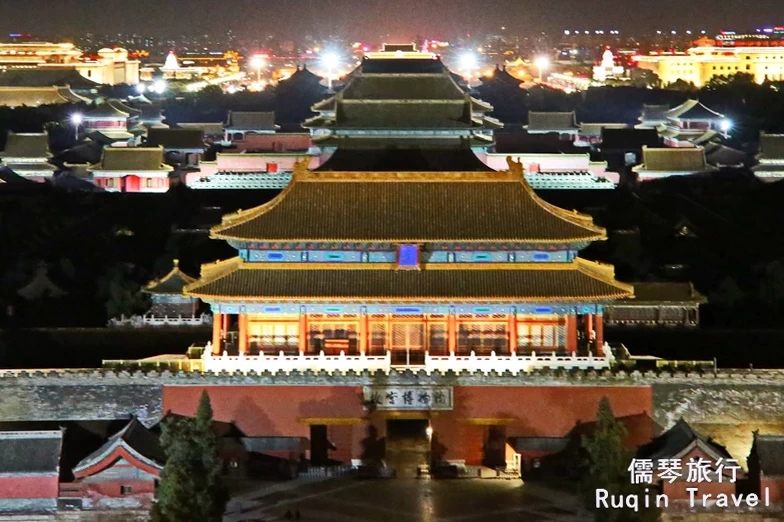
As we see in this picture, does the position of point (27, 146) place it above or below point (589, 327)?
above

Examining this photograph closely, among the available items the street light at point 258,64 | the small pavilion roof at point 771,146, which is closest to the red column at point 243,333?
the small pavilion roof at point 771,146

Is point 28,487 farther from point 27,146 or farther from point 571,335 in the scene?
point 27,146

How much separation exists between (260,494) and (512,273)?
28.1ft

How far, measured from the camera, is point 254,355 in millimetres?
35750

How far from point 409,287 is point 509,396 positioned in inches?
144

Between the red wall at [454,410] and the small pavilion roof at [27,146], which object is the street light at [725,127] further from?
the red wall at [454,410]

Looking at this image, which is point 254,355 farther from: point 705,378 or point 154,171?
point 154,171

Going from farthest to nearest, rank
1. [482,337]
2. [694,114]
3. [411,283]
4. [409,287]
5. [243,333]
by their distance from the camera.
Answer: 1. [694,114]
2. [482,337]
3. [243,333]
4. [411,283]
5. [409,287]

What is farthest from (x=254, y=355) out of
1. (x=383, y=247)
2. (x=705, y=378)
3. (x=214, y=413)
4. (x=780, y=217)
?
(x=780, y=217)

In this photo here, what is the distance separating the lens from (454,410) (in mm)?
34719

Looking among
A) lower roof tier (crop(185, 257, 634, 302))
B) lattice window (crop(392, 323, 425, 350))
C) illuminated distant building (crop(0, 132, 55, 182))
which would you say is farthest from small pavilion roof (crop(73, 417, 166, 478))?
illuminated distant building (crop(0, 132, 55, 182))

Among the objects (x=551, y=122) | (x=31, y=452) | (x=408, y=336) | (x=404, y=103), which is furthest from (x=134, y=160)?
(x=31, y=452)

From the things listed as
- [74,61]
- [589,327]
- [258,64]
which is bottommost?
[589,327]

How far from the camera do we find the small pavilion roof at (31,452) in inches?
1228
